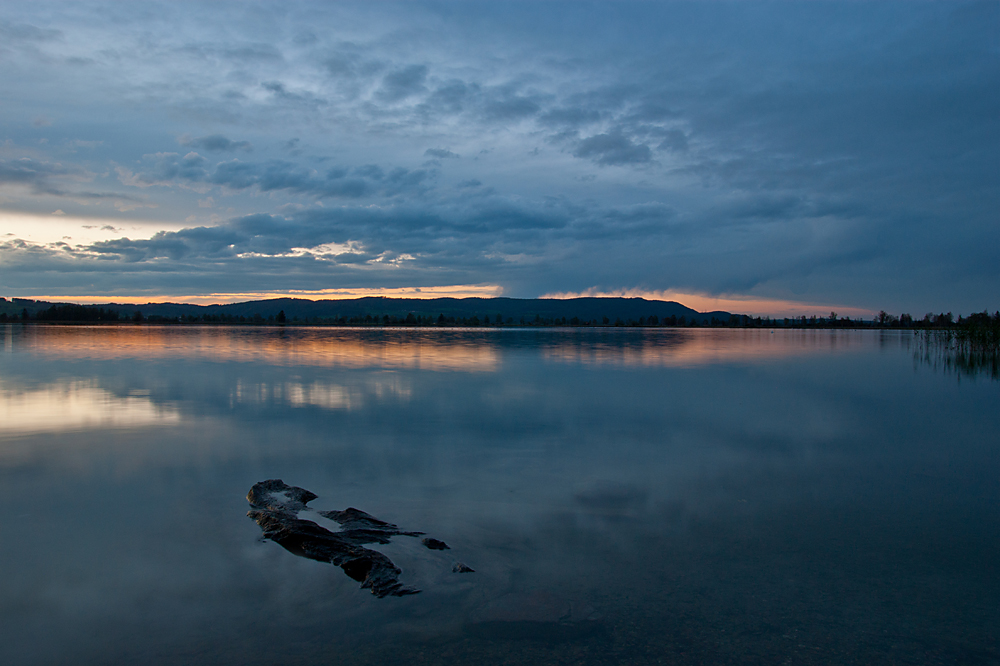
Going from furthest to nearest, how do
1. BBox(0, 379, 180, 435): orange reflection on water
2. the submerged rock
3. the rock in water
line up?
BBox(0, 379, 180, 435): orange reflection on water → the rock in water → the submerged rock

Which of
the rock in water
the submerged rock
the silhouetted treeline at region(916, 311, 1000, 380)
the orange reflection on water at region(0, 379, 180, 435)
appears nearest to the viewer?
the submerged rock

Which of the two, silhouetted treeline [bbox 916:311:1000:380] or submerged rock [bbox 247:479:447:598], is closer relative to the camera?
submerged rock [bbox 247:479:447:598]

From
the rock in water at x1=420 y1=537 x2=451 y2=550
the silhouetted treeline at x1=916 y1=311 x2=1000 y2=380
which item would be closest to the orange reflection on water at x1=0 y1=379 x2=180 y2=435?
the rock in water at x1=420 y1=537 x2=451 y2=550

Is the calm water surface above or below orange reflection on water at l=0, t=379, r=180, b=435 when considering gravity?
below

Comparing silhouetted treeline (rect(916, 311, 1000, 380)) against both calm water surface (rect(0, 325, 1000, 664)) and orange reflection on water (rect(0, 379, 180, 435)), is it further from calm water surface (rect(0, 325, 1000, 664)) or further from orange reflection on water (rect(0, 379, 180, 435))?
orange reflection on water (rect(0, 379, 180, 435))

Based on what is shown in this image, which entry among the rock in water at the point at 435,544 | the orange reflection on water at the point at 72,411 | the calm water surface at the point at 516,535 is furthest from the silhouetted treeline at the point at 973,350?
the orange reflection on water at the point at 72,411

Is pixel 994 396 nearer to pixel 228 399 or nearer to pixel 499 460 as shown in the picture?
pixel 499 460

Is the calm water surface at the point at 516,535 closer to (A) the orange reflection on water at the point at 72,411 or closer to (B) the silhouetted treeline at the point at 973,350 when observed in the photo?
(A) the orange reflection on water at the point at 72,411

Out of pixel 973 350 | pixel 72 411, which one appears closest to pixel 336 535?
pixel 72 411

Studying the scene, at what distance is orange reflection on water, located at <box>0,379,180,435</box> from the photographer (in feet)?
36.7

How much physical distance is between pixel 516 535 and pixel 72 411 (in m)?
12.0

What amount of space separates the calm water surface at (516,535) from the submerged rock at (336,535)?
0.12 metres

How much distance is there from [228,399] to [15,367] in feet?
44.8

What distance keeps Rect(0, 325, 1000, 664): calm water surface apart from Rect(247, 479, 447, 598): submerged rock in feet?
0.38
